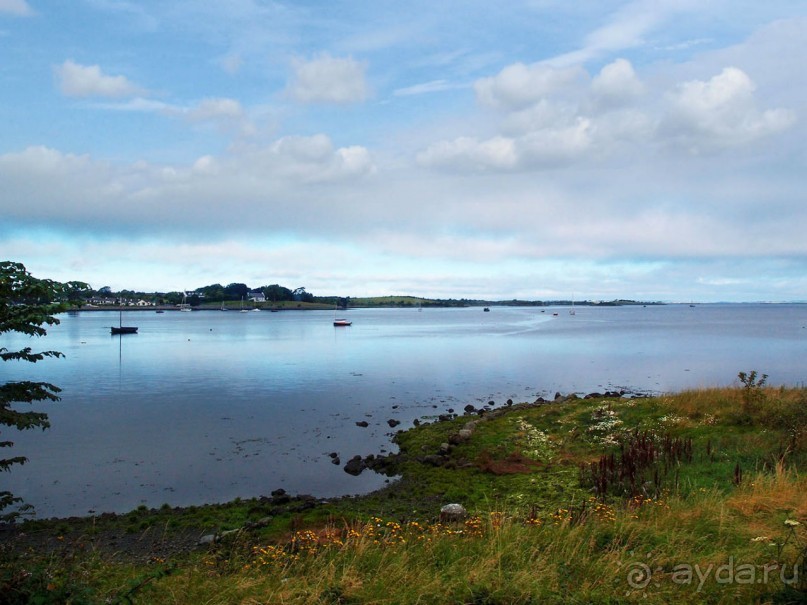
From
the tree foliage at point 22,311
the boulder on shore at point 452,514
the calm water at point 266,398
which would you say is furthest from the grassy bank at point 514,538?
the calm water at point 266,398

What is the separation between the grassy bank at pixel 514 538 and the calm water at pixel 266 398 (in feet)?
11.7

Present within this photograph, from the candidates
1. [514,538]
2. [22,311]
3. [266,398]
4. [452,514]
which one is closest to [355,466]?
[452,514]

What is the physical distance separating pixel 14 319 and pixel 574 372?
47956mm

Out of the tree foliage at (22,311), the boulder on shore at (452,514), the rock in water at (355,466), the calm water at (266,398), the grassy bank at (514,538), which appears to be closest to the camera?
the grassy bank at (514,538)

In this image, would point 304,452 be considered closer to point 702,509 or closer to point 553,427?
point 553,427

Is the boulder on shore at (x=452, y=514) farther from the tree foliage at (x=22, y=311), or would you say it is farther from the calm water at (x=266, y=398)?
the tree foliage at (x=22, y=311)

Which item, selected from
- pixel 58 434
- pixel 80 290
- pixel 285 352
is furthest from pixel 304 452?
pixel 285 352

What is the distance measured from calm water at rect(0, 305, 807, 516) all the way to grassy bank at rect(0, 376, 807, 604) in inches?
141

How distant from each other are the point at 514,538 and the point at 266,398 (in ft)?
105

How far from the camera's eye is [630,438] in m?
18.9

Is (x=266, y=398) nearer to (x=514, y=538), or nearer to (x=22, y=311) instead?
(x=22, y=311)

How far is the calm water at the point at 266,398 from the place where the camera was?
20.6 meters

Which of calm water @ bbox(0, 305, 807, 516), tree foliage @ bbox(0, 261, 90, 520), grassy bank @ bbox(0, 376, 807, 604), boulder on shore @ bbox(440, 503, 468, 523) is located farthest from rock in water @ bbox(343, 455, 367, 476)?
tree foliage @ bbox(0, 261, 90, 520)

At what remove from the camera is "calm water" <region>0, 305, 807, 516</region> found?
2056 cm
